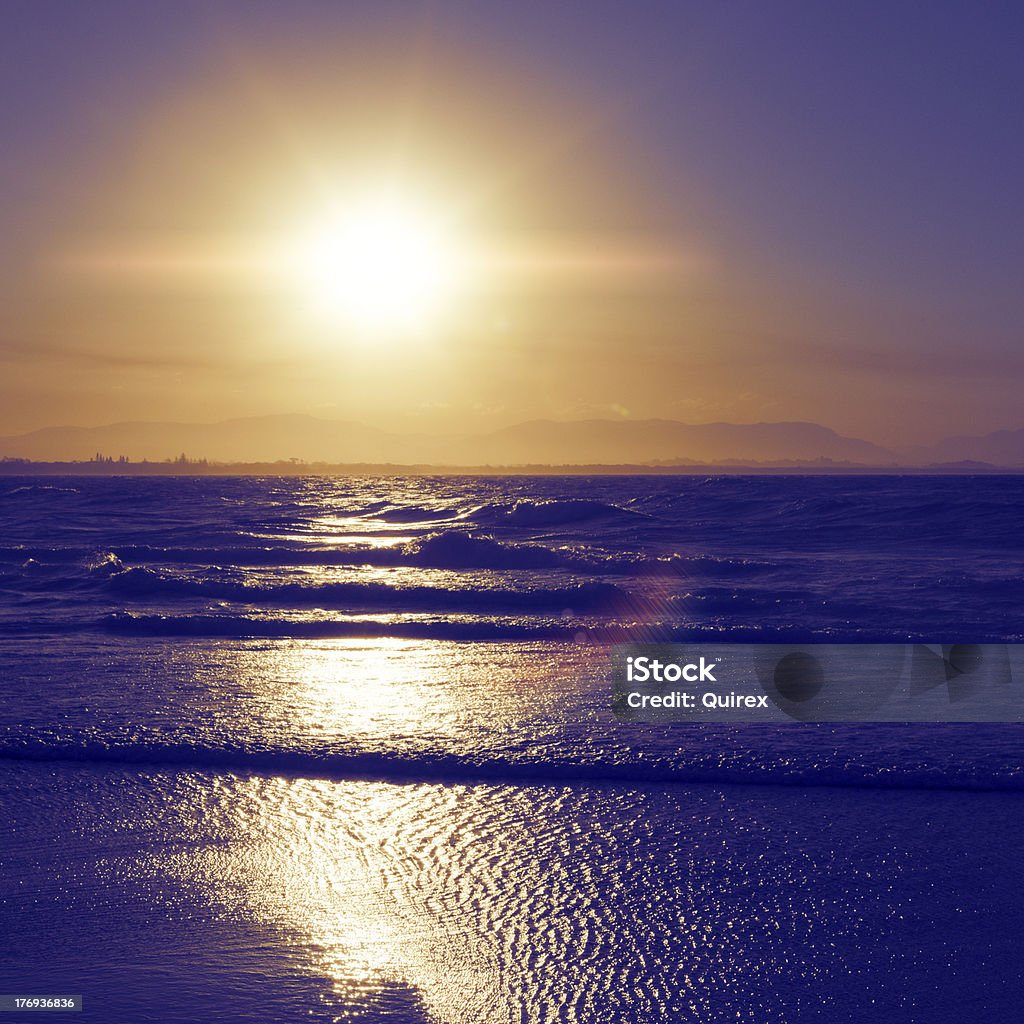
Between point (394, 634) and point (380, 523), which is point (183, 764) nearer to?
point (394, 634)

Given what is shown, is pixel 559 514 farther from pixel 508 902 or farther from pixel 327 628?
pixel 508 902

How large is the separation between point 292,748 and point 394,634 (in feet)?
25.4

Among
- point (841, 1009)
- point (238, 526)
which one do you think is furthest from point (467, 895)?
point (238, 526)

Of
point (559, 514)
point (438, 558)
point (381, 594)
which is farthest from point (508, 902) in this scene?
point (559, 514)

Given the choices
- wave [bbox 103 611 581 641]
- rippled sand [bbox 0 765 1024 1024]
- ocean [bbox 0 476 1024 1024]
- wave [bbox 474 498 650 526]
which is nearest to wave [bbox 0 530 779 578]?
wave [bbox 103 611 581 641]

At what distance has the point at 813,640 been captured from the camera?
1499 cm

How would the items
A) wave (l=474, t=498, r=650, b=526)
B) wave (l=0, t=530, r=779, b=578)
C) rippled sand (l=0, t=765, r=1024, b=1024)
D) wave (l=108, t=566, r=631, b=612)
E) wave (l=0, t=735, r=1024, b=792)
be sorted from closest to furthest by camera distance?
rippled sand (l=0, t=765, r=1024, b=1024) → wave (l=0, t=735, r=1024, b=792) → wave (l=108, t=566, r=631, b=612) → wave (l=0, t=530, r=779, b=578) → wave (l=474, t=498, r=650, b=526)

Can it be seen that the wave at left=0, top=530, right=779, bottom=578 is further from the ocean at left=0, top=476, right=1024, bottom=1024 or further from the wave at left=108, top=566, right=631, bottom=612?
the ocean at left=0, top=476, right=1024, bottom=1024

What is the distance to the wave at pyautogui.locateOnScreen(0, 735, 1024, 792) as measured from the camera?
292 inches

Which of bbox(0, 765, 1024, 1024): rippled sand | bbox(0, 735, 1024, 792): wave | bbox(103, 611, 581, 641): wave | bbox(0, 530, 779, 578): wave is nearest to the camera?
bbox(0, 765, 1024, 1024): rippled sand

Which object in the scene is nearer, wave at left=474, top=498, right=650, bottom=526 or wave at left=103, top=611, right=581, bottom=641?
wave at left=103, top=611, right=581, bottom=641

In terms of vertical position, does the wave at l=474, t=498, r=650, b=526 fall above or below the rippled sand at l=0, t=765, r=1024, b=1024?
above

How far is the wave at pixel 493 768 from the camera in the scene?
7406 millimetres

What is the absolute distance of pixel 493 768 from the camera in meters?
7.71
